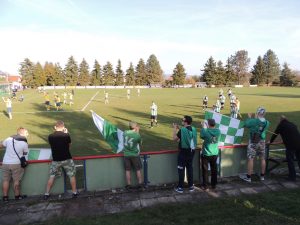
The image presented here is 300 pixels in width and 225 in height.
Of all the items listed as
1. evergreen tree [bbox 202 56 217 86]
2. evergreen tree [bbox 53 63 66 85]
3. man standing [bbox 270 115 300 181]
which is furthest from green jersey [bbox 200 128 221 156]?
evergreen tree [bbox 53 63 66 85]

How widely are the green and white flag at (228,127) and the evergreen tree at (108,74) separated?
299 ft

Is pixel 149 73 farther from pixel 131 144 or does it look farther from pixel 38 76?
pixel 131 144

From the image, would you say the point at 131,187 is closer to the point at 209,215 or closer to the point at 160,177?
the point at 160,177

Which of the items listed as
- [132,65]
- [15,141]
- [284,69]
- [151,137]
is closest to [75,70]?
[132,65]

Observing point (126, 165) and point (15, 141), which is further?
point (126, 165)

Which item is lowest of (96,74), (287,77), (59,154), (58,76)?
(59,154)

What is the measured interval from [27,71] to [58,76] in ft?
31.0

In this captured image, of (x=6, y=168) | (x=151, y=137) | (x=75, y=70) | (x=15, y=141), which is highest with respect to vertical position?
(x=75, y=70)

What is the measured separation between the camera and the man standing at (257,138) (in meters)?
7.37

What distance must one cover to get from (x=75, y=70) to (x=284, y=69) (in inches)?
2760

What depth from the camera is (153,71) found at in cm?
10244

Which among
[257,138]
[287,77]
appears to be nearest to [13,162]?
[257,138]

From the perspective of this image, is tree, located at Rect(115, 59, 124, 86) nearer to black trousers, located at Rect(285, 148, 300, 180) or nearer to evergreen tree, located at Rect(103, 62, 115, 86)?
evergreen tree, located at Rect(103, 62, 115, 86)

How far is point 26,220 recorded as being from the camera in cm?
582
